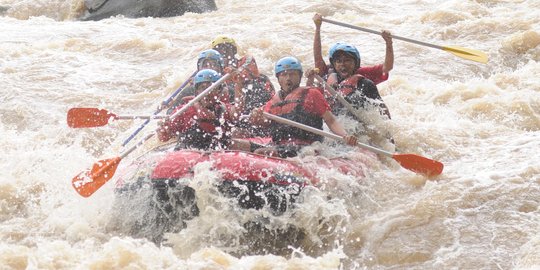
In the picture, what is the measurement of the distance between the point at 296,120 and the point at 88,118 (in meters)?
1.95

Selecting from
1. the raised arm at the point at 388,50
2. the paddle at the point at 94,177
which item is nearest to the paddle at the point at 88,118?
the paddle at the point at 94,177

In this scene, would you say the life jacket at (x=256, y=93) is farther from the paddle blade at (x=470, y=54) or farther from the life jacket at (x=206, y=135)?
the paddle blade at (x=470, y=54)

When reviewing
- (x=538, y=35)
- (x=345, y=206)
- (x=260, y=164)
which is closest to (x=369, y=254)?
(x=345, y=206)

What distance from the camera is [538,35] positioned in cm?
1095

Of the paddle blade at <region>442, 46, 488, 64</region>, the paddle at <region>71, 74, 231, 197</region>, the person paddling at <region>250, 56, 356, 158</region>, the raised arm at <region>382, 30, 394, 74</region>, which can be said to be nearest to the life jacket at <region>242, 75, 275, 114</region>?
the raised arm at <region>382, 30, 394, 74</region>

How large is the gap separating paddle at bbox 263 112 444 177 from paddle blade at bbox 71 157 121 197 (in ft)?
4.56

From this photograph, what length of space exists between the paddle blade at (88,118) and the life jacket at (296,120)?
5.06 ft

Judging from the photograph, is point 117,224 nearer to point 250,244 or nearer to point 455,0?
point 250,244

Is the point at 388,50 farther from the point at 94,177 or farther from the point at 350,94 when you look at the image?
the point at 94,177

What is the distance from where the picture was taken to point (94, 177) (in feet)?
17.8

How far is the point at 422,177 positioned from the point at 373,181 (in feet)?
1.63

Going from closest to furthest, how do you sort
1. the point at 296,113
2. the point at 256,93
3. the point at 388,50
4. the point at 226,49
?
1. the point at 296,113
2. the point at 388,50
3. the point at 256,93
4. the point at 226,49

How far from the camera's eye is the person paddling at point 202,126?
5.95 metres

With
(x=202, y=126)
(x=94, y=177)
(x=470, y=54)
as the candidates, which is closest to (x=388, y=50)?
(x=470, y=54)
